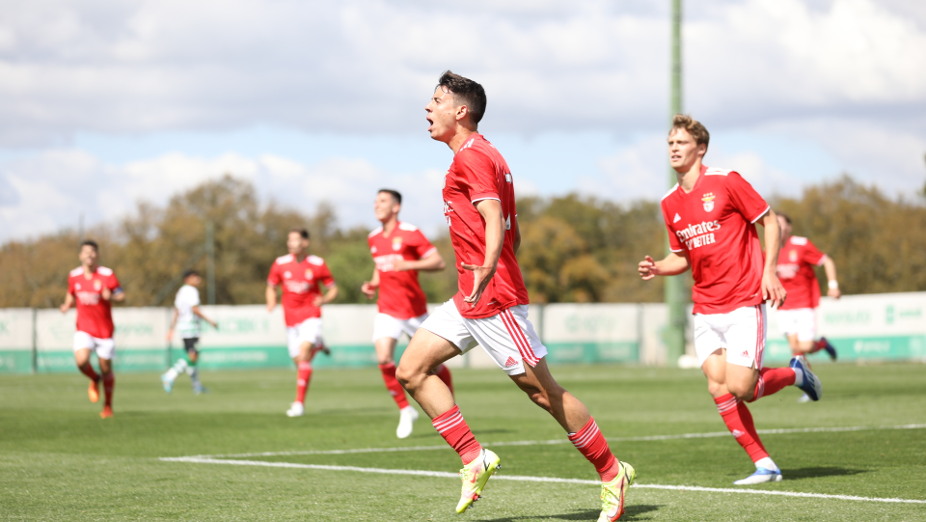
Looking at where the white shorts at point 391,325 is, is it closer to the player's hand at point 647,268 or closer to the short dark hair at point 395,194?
the short dark hair at point 395,194

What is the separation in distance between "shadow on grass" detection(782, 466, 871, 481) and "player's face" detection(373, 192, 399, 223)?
20.1 feet

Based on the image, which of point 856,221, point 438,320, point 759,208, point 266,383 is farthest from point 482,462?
point 856,221

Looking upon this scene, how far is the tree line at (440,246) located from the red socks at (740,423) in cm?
5143

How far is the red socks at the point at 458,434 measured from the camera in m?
6.67

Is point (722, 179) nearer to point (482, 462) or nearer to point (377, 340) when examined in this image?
point (482, 462)

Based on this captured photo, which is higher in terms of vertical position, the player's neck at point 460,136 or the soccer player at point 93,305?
the player's neck at point 460,136

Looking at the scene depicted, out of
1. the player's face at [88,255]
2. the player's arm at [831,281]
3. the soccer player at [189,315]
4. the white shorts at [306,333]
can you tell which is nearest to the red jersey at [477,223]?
the white shorts at [306,333]

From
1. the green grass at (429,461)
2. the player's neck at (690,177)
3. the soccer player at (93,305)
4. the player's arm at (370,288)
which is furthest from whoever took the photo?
the soccer player at (93,305)

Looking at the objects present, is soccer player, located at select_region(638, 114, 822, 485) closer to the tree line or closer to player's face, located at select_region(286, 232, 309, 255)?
player's face, located at select_region(286, 232, 309, 255)

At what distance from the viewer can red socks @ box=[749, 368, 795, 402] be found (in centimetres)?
862

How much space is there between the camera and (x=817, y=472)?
8.84 meters

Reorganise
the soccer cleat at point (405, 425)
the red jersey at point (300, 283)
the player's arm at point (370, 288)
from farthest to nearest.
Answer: the red jersey at point (300, 283) → the player's arm at point (370, 288) → the soccer cleat at point (405, 425)

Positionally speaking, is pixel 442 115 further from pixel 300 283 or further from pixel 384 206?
pixel 300 283

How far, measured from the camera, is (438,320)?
6.84 meters
